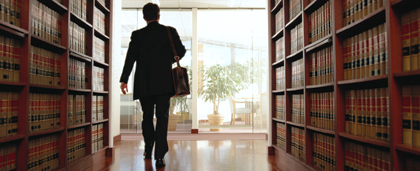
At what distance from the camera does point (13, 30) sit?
4.95 ft

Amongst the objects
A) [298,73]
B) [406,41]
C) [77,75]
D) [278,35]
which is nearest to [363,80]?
[406,41]

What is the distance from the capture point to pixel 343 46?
173 cm

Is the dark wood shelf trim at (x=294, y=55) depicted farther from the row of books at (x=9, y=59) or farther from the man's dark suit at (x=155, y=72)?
the row of books at (x=9, y=59)

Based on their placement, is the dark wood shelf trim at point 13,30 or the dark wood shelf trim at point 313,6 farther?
the dark wood shelf trim at point 313,6

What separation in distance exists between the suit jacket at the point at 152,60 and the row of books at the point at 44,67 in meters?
0.66

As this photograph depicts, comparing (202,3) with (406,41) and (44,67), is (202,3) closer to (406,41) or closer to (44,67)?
(44,67)

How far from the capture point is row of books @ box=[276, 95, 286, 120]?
2.88 m

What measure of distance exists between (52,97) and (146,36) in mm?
974

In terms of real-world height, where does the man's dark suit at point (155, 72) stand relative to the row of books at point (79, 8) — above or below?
below

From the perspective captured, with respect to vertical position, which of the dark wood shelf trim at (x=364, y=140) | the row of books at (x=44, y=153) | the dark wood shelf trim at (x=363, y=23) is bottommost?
the row of books at (x=44, y=153)

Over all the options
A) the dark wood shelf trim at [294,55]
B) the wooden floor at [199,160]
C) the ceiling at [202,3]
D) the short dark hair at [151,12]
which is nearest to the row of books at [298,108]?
the dark wood shelf trim at [294,55]

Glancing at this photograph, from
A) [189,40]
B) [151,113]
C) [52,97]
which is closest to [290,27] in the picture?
[151,113]

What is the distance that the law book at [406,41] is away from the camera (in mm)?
1179

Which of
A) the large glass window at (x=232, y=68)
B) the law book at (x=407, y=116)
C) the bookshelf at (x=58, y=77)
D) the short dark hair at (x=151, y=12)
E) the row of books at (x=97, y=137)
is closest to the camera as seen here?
the law book at (x=407, y=116)
